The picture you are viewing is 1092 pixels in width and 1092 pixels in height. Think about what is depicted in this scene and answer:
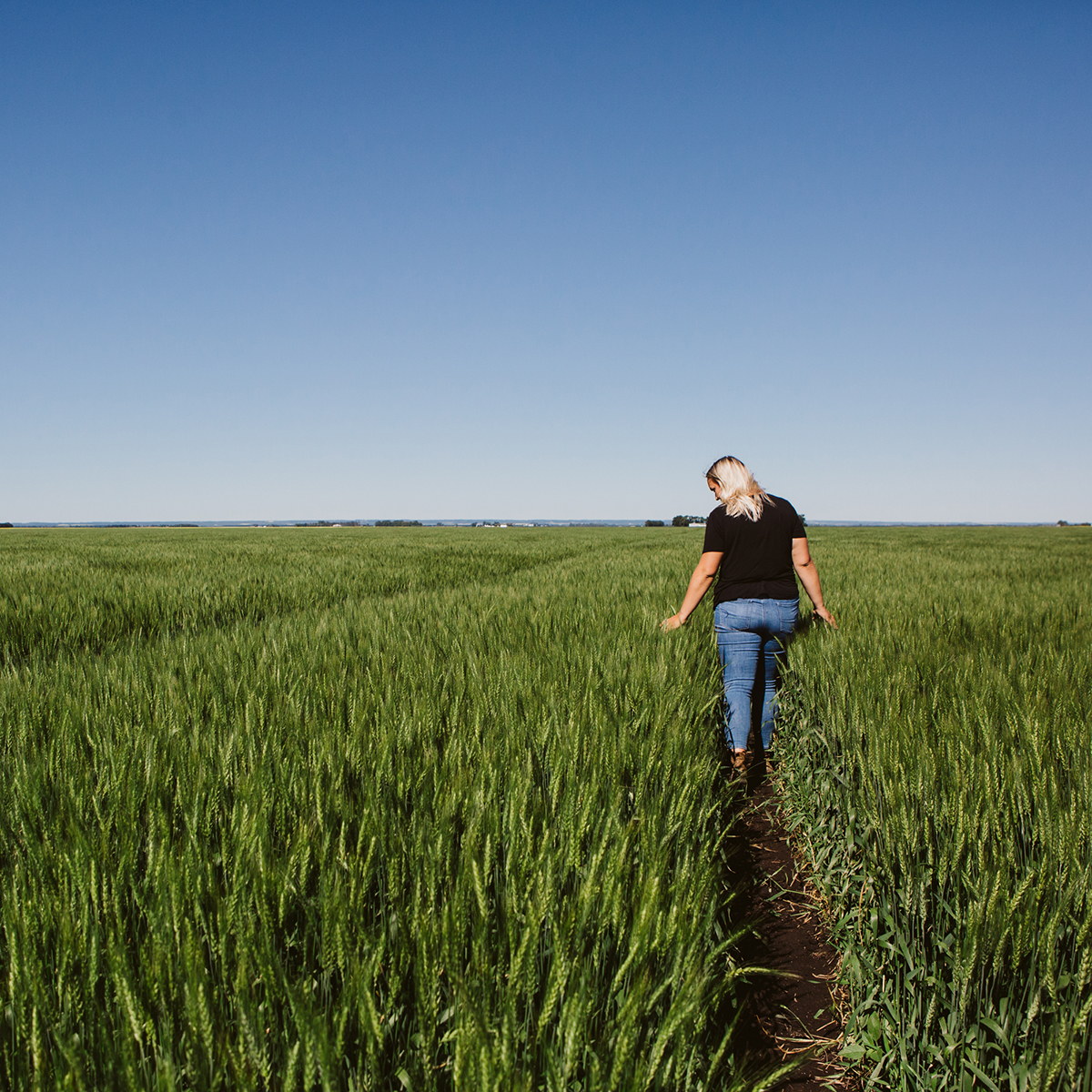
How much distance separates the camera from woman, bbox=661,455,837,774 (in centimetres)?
352

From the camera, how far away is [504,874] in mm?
1432

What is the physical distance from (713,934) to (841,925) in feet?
1.48

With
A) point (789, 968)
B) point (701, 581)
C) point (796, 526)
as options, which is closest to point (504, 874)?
point (789, 968)

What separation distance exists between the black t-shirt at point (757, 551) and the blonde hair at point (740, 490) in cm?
4

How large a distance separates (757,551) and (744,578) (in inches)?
7.0

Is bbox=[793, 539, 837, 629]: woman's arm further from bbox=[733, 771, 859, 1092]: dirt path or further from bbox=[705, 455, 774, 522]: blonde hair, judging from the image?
bbox=[733, 771, 859, 1092]: dirt path

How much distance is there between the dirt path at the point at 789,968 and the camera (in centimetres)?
163

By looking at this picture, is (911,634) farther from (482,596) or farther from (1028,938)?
(482,596)

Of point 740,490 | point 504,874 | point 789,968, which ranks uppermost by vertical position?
point 740,490

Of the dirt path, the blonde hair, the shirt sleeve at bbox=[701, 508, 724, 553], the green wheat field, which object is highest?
the blonde hair

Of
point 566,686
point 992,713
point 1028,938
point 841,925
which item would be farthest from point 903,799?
point 566,686

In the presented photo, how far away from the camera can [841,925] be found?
196cm

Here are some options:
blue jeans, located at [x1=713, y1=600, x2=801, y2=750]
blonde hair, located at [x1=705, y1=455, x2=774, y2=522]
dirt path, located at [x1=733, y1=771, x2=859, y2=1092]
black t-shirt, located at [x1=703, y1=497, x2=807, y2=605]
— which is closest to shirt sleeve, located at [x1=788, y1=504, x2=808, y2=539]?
black t-shirt, located at [x1=703, y1=497, x2=807, y2=605]

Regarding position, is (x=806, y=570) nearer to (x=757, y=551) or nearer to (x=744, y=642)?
(x=757, y=551)
